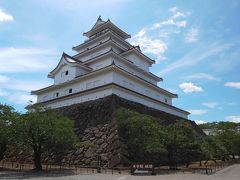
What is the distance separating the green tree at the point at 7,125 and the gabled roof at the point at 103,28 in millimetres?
20838

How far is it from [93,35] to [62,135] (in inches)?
946

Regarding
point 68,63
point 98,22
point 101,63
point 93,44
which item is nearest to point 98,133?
point 101,63

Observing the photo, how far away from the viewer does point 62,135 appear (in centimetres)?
2034

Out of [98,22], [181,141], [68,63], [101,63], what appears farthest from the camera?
[98,22]

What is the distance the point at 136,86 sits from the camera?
3272cm

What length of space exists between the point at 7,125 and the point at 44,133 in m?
3.77

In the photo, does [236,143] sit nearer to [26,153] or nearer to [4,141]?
[26,153]

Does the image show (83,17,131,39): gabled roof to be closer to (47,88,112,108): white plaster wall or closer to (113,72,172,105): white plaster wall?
(113,72,172,105): white plaster wall

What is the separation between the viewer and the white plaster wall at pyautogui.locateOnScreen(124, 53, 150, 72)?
118 ft

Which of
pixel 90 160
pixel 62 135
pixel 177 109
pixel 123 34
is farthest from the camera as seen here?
pixel 123 34

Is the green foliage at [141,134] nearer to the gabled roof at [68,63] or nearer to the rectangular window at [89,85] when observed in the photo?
the rectangular window at [89,85]

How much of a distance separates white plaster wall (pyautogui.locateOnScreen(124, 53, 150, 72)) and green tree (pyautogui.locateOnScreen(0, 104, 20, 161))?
57.8 ft

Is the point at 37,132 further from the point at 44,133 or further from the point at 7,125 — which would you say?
the point at 7,125

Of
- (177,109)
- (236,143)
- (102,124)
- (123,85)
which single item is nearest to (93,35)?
(123,85)
